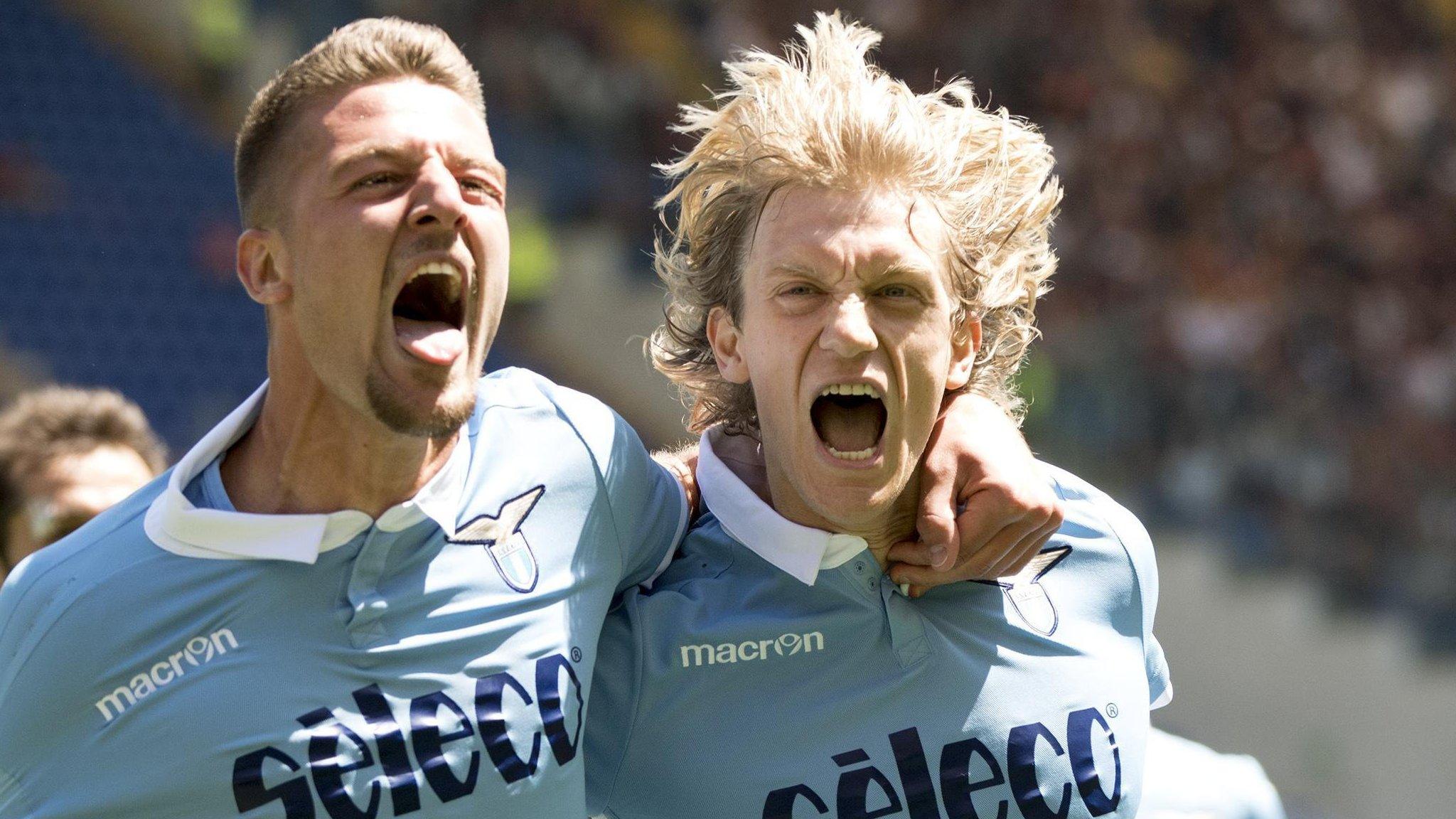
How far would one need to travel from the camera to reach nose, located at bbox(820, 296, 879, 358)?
2756 mm

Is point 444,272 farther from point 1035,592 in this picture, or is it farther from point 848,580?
point 1035,592

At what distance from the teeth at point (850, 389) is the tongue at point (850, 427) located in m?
0.13

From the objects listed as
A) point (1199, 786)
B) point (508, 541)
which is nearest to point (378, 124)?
point (508, 541)

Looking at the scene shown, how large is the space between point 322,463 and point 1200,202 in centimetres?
900

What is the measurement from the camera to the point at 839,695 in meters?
2.85

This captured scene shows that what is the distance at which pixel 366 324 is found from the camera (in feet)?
8.76

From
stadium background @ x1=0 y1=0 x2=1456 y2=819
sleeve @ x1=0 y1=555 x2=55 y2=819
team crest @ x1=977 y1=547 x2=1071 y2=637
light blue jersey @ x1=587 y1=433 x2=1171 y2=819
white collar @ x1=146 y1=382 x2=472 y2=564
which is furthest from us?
stadium background @ x1=0 y1=0 x2=1456 y2=819

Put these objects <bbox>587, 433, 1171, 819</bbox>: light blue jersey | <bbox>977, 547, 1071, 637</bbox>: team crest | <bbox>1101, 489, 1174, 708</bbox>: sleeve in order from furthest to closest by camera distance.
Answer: <bbox>1101, 489, 1174, 708</bbox>: sleeve, <bbox>977, 547, 1071, 637</bbox>: team crest, <bbox>587, 433, 1171, 819</bbox>: light blue jersey

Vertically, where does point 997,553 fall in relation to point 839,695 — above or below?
above

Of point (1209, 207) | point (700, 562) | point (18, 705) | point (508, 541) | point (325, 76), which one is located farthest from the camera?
point (1209, 207)

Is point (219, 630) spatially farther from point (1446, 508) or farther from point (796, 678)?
point (1446, 508)

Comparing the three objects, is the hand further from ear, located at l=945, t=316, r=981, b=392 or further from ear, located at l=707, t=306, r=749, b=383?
ear, located at l=707, t=306, r=749, b=383

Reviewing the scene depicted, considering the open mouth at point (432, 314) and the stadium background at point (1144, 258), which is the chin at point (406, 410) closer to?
the open mouth at point (432, 314)

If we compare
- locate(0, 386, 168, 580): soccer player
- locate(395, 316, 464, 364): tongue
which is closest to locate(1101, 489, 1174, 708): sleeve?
locate(395, 316, 464, 364): tongue
